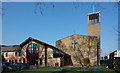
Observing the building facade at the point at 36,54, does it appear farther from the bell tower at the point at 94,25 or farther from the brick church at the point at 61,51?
the bell tower at the point at 94,25

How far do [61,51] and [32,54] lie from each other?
336 inches

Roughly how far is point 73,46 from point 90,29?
920cm

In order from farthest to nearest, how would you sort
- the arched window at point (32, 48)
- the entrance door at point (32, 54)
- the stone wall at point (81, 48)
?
the stone wall at point (81, 48) < the arched window at point (32, 48) < the entrance door at point (32, 54)

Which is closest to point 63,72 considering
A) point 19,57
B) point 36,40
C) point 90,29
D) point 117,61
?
point 117,61

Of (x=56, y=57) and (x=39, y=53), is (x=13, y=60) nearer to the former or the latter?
(x=39, y=53)

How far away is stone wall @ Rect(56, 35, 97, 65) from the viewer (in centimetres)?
4444

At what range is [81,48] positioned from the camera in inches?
1813

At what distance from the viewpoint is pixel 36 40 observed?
129 ft

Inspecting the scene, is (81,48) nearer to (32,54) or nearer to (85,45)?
(85,45)

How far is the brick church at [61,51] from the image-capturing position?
1515 inches

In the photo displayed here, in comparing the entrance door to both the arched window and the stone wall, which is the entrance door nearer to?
the arched window

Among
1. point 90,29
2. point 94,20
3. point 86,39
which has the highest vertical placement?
point 94,20

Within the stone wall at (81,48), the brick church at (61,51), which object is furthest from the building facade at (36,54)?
the stone wall at (81,48)

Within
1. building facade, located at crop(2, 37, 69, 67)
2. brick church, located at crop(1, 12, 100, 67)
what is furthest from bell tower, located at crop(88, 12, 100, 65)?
building facade, located at crop(2, 37, 69, 67)
